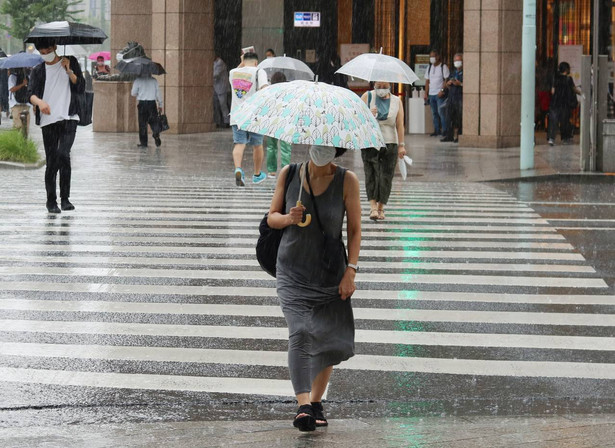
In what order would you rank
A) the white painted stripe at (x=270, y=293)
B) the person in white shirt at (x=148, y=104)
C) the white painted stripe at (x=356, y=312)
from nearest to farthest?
the white painted stripe at (x=356, y=312) < the white painted stripe at (x=270, y=293) < the person in white shirt at (x=148, y=104)

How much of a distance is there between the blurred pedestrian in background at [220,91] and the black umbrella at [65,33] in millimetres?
18458

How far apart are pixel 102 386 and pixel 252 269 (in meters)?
4.14

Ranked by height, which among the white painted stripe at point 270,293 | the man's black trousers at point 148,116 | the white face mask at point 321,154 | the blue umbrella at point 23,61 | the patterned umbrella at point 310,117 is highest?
the blue umbrella at point 23,61

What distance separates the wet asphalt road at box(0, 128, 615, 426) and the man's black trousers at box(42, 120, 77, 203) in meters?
0.45

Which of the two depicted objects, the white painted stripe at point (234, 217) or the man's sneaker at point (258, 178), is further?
the man's sneaker at point (258, 178)

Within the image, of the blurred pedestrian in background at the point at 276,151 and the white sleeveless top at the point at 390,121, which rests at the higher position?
the white sleeveless top at the point at 390,121

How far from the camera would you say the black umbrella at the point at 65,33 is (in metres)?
14.4

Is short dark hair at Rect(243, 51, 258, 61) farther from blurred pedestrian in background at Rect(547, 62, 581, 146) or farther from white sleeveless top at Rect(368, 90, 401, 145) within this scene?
blurred pedestrian in background at Rect(547, 62, 581, 146)

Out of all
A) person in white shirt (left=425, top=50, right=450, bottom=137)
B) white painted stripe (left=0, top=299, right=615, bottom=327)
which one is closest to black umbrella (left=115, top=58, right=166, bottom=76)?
person in white shirt (left=425, top=50, right=450, bottom=137)

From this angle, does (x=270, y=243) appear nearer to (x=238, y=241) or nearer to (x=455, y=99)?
(x=238, y=241)

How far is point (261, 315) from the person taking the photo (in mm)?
8766

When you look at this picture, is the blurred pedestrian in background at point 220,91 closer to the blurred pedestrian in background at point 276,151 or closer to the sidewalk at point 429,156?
the sidewalk at point 429,156

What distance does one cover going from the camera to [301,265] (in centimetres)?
602

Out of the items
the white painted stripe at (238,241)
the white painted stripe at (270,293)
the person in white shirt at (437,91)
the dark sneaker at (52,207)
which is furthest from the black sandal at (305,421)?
the person in white shirt at (437,91)
